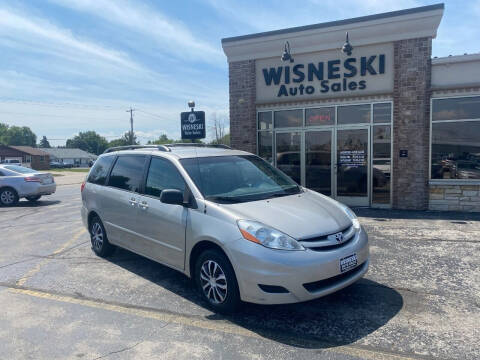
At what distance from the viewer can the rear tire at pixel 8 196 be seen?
12969 mm

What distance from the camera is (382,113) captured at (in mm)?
9797

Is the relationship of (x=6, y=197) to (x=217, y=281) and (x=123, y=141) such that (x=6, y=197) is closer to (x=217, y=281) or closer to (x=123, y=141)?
(x=217, y=281)

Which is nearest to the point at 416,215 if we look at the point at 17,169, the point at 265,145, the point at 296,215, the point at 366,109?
the point at 366,109

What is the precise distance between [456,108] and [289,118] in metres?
4.27

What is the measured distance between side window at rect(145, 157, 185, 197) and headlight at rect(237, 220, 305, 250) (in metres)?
1.15

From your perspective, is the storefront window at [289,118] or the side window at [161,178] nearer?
the side window at [161,178]

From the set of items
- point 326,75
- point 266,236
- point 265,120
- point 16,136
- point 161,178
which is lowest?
point 266,236

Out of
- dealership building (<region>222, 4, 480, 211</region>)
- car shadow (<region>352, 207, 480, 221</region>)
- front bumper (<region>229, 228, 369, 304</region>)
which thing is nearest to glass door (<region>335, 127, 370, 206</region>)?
dealership building (<region>222, 4, 480, 211</region>)

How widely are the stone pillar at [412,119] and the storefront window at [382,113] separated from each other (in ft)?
0.52

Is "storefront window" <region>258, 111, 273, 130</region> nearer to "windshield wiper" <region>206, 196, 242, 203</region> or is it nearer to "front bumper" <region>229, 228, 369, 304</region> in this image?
"windshield wiper" <region>206, 196, 242, 203</region>

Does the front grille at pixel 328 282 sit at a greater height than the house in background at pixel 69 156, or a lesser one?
lesser

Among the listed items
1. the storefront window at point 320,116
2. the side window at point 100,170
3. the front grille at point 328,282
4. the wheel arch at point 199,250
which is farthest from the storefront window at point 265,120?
the front grille at point 328,282

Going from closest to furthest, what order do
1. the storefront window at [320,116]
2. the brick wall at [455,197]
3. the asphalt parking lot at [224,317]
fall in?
the asphalt parking lot at [224,317]
the brick wall at [455,197]
the storefront window at [320,116]

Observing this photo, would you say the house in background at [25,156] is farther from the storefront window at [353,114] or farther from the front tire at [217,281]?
the front tire at [217,281]
